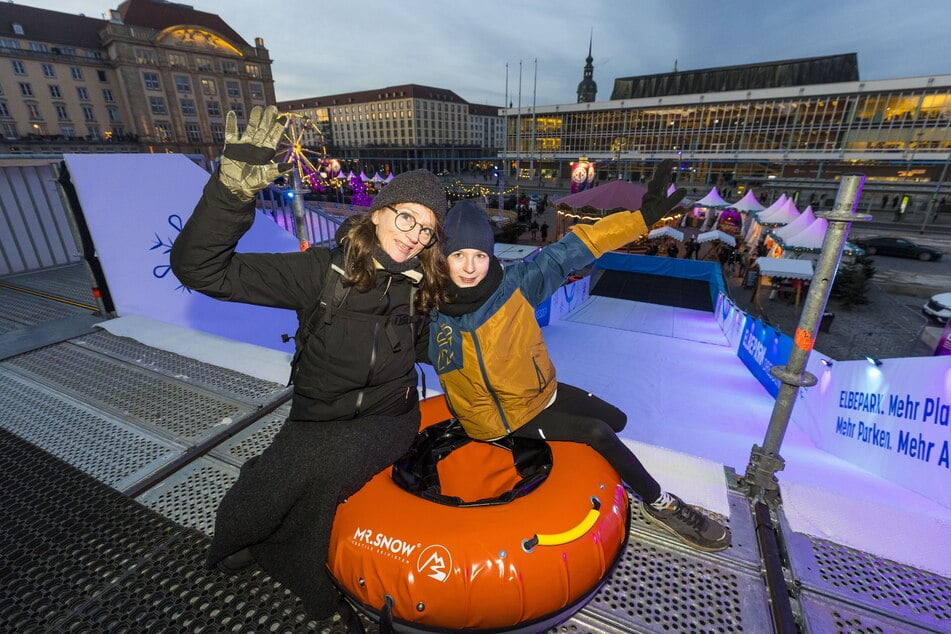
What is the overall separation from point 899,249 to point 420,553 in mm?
29000

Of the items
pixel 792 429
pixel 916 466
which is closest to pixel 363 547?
pixel 916 466

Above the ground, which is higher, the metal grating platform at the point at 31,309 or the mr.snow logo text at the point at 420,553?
the mr.snow logo text at the point at 420,553

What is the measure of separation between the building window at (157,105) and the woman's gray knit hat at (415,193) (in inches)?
2681

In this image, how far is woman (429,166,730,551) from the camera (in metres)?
2.00

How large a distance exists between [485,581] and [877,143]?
62.1 meters

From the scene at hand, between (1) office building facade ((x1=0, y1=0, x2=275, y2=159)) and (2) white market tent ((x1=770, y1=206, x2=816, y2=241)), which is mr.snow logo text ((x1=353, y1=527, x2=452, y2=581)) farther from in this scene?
(1) office building facade ((x1=0, y1=0, x2=275, y2=159))

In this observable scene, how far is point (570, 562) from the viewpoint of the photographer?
5.23 ft

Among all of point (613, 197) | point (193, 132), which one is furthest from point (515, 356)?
point (193, 132)

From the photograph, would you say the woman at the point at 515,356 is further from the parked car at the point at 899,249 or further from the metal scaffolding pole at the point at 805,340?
the parked car at the point at 899,249

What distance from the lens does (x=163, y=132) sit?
50.8 metres

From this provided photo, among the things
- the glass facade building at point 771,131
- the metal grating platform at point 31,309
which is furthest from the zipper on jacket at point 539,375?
the glass facade building at point 771,131

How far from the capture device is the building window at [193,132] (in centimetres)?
5257

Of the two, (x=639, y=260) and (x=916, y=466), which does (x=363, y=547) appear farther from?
(x=639, y=260)

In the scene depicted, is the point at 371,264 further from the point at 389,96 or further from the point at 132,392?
the point at 389,96
